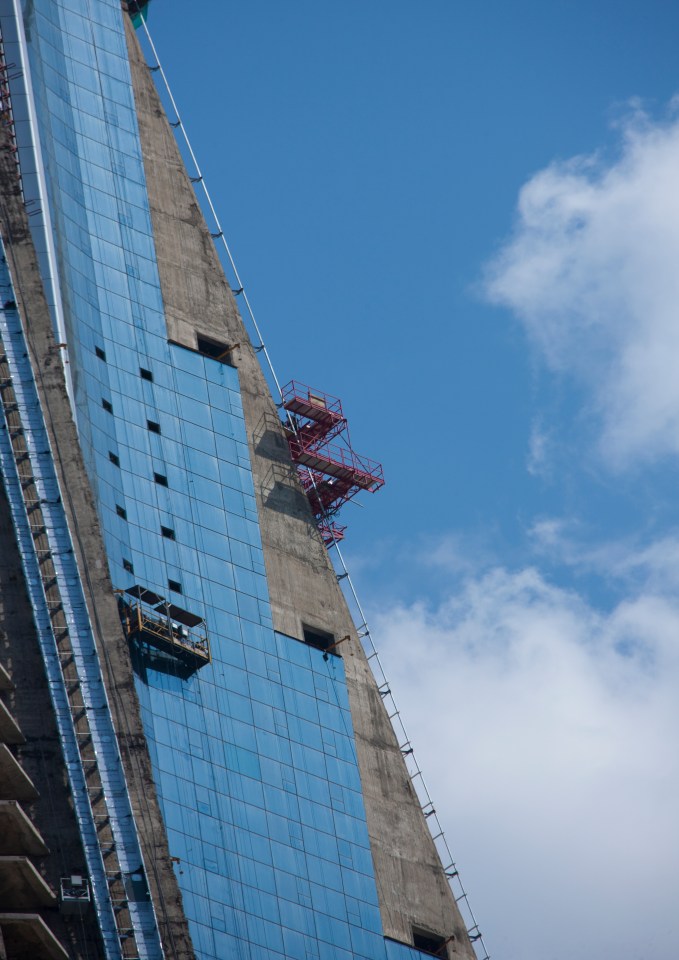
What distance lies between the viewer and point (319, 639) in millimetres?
86000

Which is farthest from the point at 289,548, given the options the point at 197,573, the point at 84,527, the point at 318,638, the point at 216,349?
the point at 84,527

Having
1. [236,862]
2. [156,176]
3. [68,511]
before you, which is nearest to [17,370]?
[68,511]

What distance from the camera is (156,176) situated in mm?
94125

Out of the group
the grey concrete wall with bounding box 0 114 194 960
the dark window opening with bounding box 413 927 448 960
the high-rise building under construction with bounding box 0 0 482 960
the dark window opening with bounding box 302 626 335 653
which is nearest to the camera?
the high-rise building under construction with bounding box 0 0 482 960

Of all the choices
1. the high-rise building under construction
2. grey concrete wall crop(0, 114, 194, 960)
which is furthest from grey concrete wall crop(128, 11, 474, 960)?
grey concrete wall crop(0, 114, 194, 960)

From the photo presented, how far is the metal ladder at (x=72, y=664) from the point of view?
5238 centimetres

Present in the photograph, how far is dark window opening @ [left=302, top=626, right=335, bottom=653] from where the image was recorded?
85375mm

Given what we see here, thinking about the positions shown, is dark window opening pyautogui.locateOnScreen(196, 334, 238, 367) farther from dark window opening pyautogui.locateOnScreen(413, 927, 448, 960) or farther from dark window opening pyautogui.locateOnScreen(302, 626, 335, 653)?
dark window opening pyautogui.locateOnScreen(413, 927, 448, 960)

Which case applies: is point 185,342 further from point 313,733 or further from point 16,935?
point 16,935

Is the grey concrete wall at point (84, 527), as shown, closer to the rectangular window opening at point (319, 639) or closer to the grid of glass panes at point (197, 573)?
the grid of glass panes at point (197, 573)

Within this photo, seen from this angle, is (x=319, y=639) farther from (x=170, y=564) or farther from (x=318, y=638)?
(x=170, y=564)

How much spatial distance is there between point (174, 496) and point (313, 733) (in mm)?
12083

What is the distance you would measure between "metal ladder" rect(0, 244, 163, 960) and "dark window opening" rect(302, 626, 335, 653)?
29190mm

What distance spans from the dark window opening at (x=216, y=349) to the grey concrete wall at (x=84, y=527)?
69.8 ft
